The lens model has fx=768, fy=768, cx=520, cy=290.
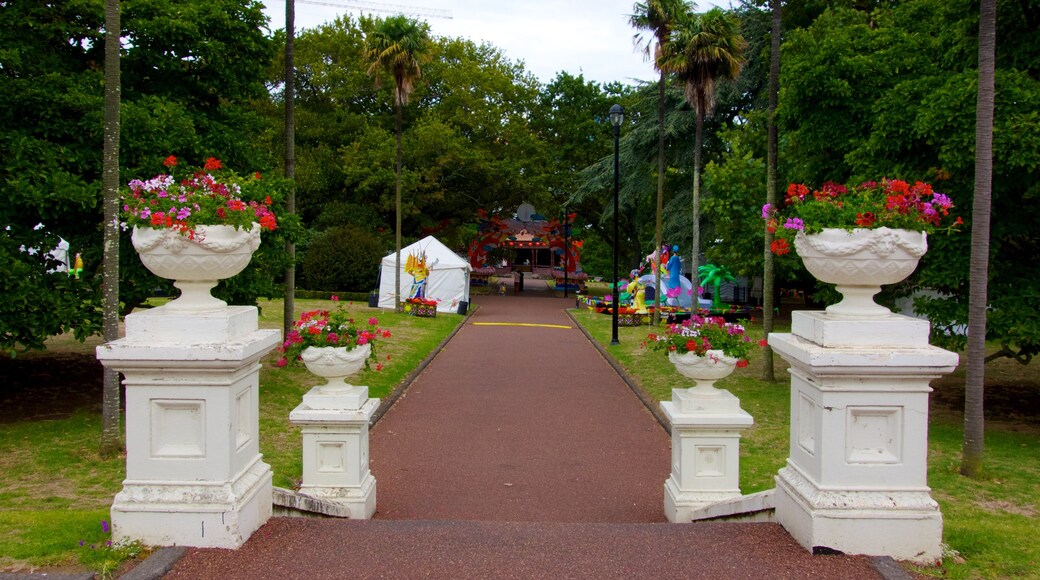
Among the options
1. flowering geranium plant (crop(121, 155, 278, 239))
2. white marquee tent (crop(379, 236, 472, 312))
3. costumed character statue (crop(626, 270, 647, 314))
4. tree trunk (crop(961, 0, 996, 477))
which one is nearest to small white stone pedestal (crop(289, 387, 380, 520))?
flowering geranium plant (crop(121, 155, 278, 239))

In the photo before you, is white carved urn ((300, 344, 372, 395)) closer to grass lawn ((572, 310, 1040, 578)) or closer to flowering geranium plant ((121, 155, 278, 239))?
flowering geranium plant ((121, 155, 278, 239))

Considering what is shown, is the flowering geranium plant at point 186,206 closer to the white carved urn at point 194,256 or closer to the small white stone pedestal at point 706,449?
the white carved urn at point 194,256

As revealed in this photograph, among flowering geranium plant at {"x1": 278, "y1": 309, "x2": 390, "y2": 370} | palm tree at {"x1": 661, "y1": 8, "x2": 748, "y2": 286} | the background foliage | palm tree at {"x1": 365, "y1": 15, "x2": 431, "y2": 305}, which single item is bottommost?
flowering geranium plant at {"x1": 278, "y1": 309, "x2": 390, "y2": 370}

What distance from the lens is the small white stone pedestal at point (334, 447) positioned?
6.29 metres

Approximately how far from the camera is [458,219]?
43.7 meters

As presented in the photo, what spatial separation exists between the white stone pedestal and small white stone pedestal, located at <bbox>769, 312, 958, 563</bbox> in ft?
10.0

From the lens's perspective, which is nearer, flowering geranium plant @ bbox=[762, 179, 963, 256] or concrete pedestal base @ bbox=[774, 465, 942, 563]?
concrete pedestal base @ bbox=[774, 465, 942, 563]

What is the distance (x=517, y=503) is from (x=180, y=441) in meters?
4.03

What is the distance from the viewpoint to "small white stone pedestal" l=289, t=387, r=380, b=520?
6293mm

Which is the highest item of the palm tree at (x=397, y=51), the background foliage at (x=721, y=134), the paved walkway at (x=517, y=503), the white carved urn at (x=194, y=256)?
the palm tree at (x=397, y=51)

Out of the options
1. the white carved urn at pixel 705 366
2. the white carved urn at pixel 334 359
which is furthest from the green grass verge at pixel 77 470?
the white carved urn at pixel 705 366

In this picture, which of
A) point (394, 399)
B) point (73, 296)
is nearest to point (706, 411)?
point (394, 399)

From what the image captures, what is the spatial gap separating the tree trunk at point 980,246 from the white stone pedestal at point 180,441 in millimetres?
7581

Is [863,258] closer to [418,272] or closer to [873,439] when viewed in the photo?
[873,439]
